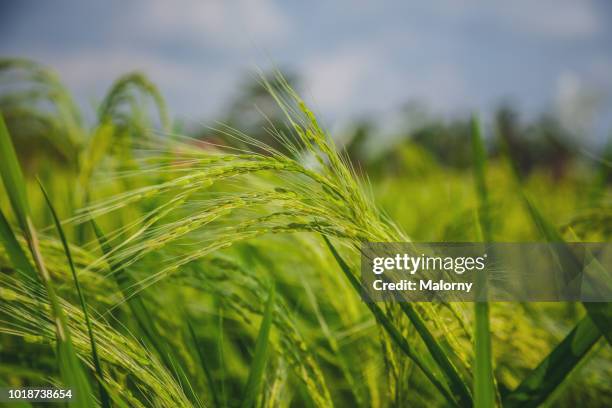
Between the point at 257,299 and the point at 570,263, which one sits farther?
the point at 257,299

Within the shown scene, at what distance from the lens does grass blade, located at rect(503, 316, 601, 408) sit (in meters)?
0.40

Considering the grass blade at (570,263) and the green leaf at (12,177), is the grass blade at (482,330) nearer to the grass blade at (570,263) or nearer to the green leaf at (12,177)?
the grass blade at (570,263)

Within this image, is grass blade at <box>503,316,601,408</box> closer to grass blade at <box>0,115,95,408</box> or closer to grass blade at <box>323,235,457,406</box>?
grass blade at <box>323,235,457,406</box>

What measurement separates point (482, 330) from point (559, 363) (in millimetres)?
148

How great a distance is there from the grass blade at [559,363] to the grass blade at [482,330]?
104mm

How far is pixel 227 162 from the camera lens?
392 millimetres

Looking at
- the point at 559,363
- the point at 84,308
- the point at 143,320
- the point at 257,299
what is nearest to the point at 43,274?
the point at 84,308

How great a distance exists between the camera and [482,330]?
33cm

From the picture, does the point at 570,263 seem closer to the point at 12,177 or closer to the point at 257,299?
the point at 257,299

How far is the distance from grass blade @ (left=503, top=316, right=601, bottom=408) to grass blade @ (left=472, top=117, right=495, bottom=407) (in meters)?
0.10

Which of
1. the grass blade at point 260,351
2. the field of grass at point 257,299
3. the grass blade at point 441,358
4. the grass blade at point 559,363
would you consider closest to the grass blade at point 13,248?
the field of grass at point 257,299

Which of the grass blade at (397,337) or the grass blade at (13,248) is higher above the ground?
the grass blade at (13,248)

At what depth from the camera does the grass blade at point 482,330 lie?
328mm

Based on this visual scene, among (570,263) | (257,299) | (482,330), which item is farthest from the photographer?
(257,299)
